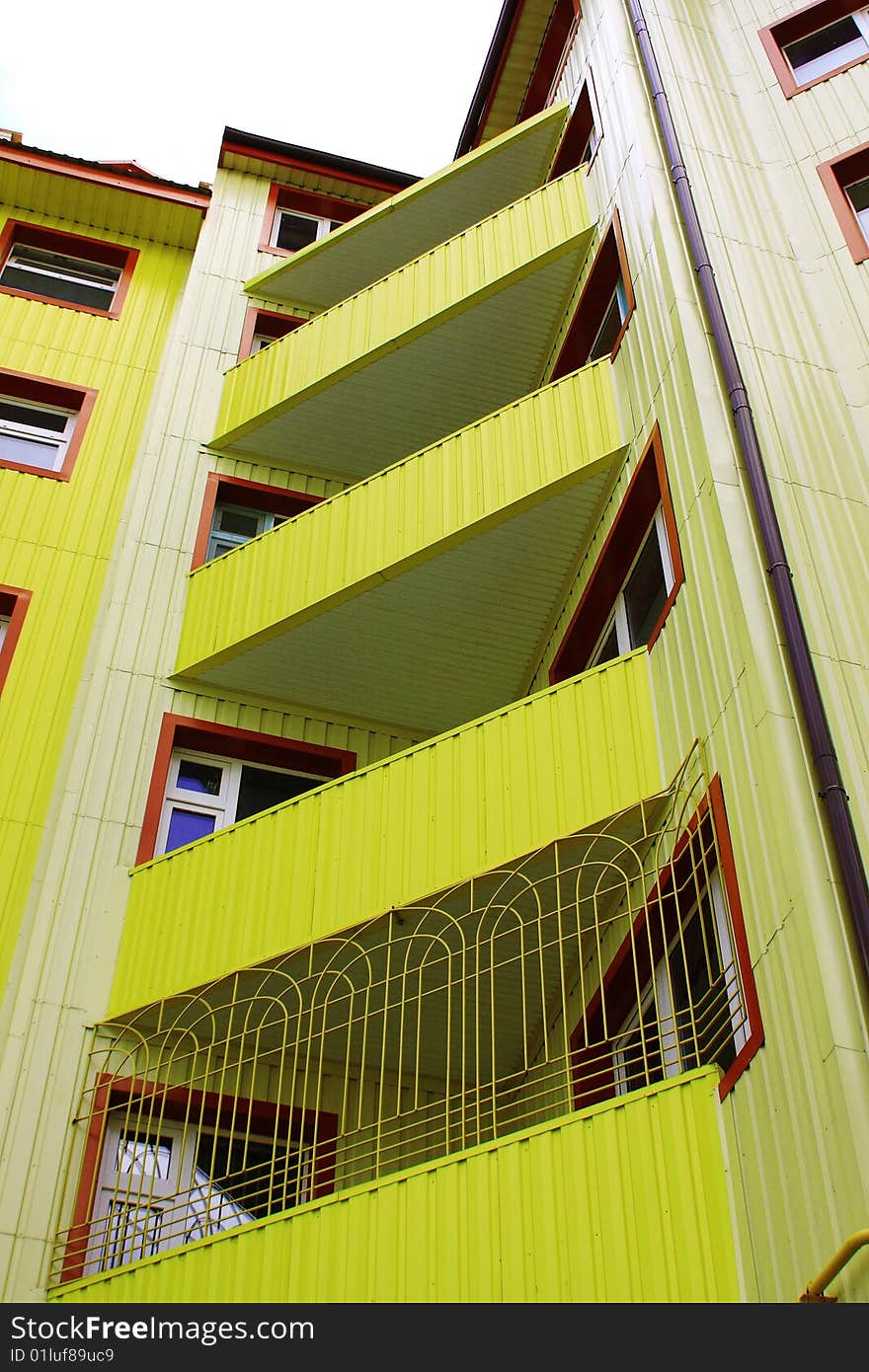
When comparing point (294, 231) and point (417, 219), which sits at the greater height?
point (294, 231)

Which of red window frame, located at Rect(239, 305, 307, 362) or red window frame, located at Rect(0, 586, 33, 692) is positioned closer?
red window frame, located at Rect(0, 586, 33, 692)

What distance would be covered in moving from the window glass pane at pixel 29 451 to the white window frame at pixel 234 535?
2.03 m

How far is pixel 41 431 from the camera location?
16078mm

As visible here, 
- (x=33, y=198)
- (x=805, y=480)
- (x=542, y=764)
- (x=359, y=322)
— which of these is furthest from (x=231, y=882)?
(x=33, y=198)

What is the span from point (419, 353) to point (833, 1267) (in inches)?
473

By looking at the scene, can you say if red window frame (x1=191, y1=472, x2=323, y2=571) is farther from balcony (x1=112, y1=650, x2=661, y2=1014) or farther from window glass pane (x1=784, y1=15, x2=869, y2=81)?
window glass pane (x1=784, y1=15, x2=869, y2=81)

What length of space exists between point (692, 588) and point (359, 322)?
814cm

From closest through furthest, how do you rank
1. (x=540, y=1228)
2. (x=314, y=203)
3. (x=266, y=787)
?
(x=540, y=1228) < (x=266, y=787) < (x=314, y=203)

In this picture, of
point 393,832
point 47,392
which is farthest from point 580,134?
point 393,832

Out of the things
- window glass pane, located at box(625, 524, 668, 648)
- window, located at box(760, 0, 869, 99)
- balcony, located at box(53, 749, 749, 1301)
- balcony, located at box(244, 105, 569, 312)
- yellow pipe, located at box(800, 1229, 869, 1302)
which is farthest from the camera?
balcony, located at box(244, 105, 569, 312)

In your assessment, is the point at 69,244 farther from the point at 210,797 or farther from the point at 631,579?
the point at 631,579

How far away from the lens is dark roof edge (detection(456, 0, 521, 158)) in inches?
732

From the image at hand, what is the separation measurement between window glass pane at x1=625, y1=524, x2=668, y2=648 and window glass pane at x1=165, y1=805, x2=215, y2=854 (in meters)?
4.33

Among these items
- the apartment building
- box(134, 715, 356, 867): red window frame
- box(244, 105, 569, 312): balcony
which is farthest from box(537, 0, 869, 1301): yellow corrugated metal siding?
box(134, 715, 356, 867): red window frame
